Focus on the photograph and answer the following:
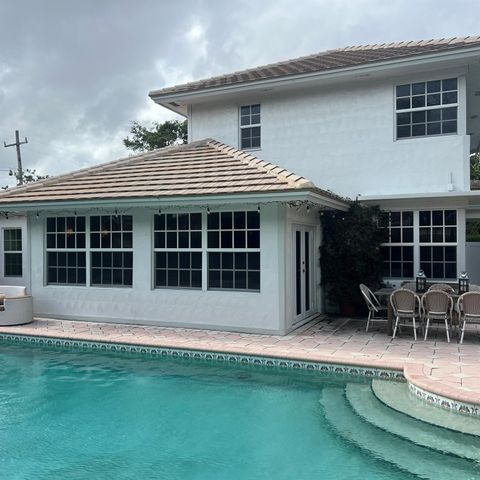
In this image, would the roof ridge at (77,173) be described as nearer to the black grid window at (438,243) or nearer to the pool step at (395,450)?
the black grid window at (438,243)

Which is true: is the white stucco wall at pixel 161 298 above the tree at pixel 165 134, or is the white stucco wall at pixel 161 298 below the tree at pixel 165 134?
below

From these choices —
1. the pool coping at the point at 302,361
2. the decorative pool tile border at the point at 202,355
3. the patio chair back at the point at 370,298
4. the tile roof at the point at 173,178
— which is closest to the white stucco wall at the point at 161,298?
the tile roof at the point at 173,178

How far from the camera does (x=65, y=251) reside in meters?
13.9

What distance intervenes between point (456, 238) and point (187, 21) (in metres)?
11.1

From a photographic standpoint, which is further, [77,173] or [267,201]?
[77,173]

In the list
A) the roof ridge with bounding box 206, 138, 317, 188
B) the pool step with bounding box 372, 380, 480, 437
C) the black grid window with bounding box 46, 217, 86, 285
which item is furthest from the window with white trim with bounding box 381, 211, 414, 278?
the black grid window with bounding box 46, 217, 86, 285

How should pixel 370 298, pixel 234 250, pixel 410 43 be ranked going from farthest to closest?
1. pixel 410 43
2. pixel 370 298
3. pixel 234 250

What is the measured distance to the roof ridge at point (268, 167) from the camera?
10.3m

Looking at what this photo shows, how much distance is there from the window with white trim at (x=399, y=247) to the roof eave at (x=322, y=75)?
413 centimetres

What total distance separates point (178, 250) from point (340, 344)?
194 inches

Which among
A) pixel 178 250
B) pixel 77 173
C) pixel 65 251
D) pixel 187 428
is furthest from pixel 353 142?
pixel 187 428

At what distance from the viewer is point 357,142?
14000 millimetres

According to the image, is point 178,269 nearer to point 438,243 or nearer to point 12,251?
point 438,243

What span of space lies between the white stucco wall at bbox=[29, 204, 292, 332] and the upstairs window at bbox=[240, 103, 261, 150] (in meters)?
4.41
